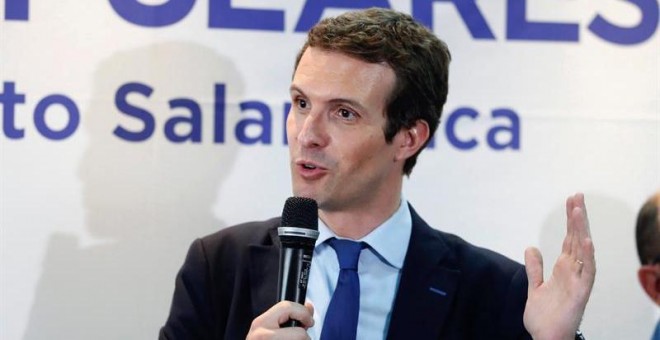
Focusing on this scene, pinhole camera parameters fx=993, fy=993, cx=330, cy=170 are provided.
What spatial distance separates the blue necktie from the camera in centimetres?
212

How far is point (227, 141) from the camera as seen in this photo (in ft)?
9.16

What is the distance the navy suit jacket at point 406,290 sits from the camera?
2.19m

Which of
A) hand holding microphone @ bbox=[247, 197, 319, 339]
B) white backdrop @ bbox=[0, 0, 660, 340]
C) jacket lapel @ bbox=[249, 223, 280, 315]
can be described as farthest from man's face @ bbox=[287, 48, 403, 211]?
white backdrop @ bbox=[0, 0, 660, 340]

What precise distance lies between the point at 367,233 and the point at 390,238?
0.18 feet

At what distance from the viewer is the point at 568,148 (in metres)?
2.88

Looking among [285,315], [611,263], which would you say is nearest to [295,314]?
[285,315]

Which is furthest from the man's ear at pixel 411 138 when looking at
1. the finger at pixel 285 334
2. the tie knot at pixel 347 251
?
the finger at pixel 285 334

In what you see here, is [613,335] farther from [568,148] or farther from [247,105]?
[247,105]

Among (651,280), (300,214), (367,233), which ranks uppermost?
(300,214)

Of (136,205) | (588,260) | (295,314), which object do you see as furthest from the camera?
(136,205)

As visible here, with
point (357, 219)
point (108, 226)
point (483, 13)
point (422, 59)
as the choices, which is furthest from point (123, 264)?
point (483, 13)

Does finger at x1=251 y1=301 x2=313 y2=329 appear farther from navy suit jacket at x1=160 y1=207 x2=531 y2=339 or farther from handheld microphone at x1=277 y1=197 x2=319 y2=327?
navy suit jacket at x1=160 y1=207 x2=531 y2=339

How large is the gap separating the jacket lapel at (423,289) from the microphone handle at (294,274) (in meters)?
0.48

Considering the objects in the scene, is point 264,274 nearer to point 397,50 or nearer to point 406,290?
point 406,290
